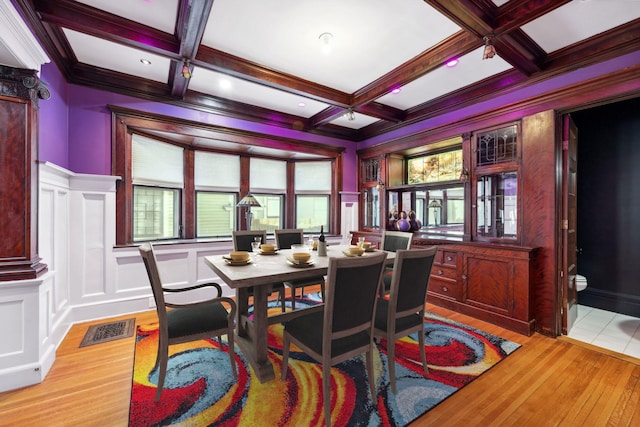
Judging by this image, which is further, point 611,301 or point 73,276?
point 611,301

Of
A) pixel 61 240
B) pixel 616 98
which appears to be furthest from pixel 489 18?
pixel 61 240

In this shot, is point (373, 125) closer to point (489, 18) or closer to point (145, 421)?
point (489, 18)

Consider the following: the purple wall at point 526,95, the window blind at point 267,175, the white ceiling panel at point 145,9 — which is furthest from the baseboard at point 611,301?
the white ceiling panel at point 145,9

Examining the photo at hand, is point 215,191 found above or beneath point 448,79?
beneath

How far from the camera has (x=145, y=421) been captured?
5.54 ft

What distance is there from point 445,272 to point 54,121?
15.1 ft

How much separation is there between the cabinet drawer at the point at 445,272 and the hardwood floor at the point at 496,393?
1.09 meters

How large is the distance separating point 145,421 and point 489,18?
145 inches

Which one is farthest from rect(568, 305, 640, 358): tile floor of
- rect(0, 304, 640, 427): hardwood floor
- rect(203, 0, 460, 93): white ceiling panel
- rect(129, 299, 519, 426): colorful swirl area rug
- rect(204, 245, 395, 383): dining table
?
rect(203, 0, 460, 93): white ceiling panel

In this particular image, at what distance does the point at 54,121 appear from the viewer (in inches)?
104

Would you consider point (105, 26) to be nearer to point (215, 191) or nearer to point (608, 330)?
point (215, 191)

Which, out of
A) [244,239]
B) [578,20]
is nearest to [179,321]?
[244,239]

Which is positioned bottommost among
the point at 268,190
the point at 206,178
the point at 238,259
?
the point at 238,259

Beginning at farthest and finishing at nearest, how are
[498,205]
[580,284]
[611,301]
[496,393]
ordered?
1. [611,301]
2. [498,205]
3. [580,284]
4. [496,393]
